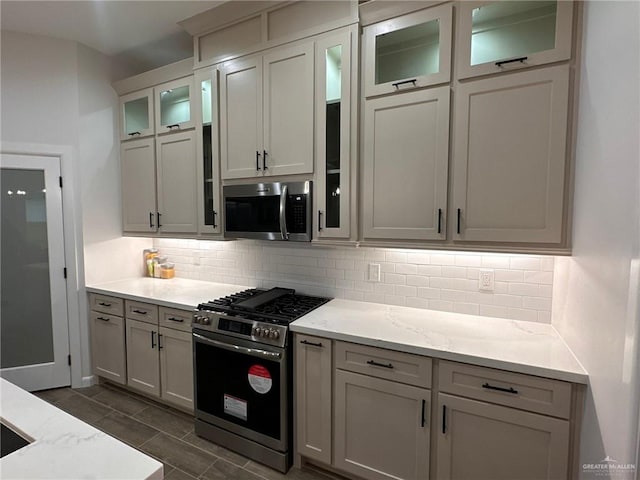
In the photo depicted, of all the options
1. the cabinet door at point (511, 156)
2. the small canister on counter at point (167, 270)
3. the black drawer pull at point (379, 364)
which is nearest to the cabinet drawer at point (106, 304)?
the small canister on counter at point (167, 270)

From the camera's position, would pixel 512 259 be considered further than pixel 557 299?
Yes

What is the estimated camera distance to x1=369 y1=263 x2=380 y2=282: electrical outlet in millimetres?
2377

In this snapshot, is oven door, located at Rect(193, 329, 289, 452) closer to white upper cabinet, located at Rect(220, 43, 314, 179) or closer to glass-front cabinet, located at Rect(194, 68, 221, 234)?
glass-front cabinet, located at Rect(194, 68, 221, 234)

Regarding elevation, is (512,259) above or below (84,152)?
below

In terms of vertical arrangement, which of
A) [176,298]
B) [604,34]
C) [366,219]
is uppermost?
[604,34]

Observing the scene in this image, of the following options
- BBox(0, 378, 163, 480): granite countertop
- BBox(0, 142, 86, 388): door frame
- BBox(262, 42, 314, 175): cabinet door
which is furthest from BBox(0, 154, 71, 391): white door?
BBox(0, 378, 163, 480): granite countertop

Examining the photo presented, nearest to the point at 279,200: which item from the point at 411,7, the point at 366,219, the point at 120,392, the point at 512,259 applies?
the point at 366,219

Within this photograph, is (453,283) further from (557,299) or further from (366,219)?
(366,219)

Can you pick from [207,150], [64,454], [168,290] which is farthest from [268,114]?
[64,454]

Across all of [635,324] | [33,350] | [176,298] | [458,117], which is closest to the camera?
[635,324]

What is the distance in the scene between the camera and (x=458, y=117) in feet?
5.83

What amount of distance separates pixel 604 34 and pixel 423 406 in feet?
5.84

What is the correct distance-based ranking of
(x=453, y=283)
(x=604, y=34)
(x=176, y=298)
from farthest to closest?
1. (x=176, y=298)
2. (x=453, y=283)
3. (x=604, y=34)

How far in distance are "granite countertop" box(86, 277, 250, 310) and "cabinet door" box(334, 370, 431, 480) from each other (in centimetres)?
126
